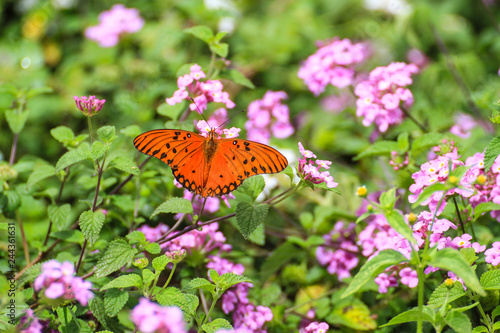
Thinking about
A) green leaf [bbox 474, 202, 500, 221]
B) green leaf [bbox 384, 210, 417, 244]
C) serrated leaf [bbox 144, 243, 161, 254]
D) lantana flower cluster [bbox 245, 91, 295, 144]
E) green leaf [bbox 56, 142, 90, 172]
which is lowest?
lantana flower cluster [bbox 245, 91, 295, 144]

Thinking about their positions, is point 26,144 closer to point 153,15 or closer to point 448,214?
point 153,15

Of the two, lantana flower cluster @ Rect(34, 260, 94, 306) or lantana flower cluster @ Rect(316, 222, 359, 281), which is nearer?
lantana flower cluster @ Rect(34, 260, 94, 306)

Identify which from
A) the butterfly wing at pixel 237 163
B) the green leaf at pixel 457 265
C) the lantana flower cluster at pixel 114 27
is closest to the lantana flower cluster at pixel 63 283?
the butterfly wing at pixel 237 163

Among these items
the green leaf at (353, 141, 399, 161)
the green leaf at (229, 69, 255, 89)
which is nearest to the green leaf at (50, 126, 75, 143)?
the green leaf at (229, 69, 255, 89)

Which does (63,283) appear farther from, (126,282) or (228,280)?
(228,280)

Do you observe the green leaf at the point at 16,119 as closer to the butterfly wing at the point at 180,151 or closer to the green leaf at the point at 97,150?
the green leaf at the point at 97,150

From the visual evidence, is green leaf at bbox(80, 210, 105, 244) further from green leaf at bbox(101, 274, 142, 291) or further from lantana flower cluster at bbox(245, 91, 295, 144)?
lantana flower cluster at bbox(245, 91, 295, 144)

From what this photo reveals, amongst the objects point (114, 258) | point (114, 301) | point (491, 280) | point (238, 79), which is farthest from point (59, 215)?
point (491, 280)
